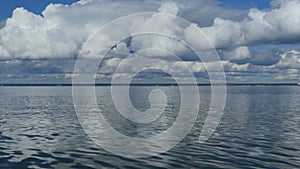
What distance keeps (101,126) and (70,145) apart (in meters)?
19.1

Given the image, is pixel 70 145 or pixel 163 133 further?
pixel 163 133

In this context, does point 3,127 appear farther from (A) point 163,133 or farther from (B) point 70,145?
(A) point 163,133

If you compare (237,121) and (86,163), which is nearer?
(86,163)

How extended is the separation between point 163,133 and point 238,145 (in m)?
14.2

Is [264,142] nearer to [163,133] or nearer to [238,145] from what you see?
[238,145]

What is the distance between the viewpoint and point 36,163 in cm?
3394

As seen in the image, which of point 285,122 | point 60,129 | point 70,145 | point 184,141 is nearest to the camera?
point 70,145

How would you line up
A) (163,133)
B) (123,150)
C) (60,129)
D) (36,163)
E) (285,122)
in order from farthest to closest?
(285,122) < (60,129) < (163,133) < (123,150) < (36,163)

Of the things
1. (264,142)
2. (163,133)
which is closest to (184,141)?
(163,133)

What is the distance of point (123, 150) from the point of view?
40.4 metres

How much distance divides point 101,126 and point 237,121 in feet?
94.7

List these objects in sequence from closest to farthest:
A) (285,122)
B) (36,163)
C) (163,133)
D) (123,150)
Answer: (36,163) < (123,150) < (163,133) < (285,122)

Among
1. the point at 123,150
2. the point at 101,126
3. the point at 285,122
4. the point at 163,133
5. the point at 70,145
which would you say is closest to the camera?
the point at 123,150

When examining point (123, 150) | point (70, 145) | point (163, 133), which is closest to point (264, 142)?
point (163, 133)
